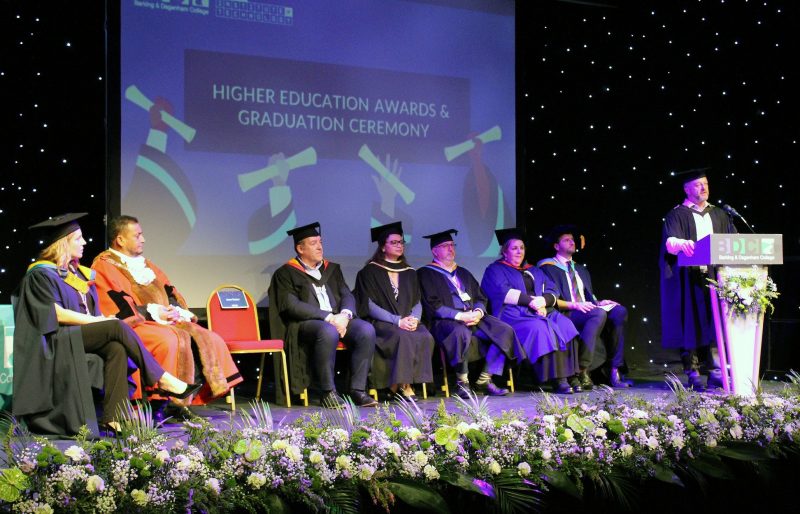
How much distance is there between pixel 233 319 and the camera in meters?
5.96

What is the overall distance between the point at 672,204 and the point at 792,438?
13.3 feet

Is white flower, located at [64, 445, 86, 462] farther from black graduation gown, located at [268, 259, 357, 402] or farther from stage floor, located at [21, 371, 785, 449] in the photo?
black graduation gown, located at [268, 259, 357, 402]

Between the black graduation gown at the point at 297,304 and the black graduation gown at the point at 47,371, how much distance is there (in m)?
1.58

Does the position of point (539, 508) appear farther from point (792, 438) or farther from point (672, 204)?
point (672, 204)

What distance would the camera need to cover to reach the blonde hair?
15.2 feet

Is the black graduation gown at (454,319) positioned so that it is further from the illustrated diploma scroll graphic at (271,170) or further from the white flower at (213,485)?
the white flower at (213,485)

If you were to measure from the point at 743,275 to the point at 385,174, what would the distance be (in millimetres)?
2842

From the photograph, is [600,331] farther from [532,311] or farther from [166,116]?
[166,116]

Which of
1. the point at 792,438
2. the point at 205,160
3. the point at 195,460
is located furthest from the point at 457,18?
the point at 195,460

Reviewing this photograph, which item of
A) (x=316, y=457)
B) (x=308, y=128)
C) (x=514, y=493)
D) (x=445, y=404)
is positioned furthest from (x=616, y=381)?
(x=316, y=457)

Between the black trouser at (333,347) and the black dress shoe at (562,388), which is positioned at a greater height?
the black trouser at (333,347)

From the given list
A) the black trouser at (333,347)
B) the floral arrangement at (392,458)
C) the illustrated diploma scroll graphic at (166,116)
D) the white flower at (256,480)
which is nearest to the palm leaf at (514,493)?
the floral arrangement at (392,458)

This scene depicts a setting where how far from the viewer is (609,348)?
6539 millimetres

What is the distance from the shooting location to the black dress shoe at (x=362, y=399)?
18.2 feet
